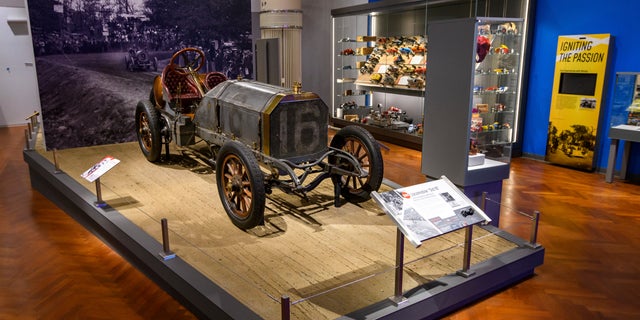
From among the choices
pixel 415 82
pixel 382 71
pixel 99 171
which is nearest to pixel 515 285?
pixel 99 171

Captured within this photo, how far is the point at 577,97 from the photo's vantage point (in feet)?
23.7

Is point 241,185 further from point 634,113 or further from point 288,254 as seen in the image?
point 634,113

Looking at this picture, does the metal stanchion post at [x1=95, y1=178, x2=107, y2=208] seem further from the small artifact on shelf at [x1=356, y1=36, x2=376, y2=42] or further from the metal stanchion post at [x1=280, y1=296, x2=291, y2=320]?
the small artifact on shelf at [x1=356, y1=36, x2=376, y2=42]

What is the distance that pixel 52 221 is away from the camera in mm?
5316

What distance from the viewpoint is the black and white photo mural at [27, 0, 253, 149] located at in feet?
23.2

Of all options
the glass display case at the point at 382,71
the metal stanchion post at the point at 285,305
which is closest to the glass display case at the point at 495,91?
the metal stanchion post at the point at 285,305

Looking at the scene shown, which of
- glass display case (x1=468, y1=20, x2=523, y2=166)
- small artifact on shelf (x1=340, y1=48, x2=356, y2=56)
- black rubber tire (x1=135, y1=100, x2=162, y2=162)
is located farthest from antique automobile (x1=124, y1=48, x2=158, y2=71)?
glass display case (x1=468, y1=20, x2=523, y2=166)

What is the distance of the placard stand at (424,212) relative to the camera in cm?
292

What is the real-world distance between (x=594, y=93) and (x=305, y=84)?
7019 millimetres

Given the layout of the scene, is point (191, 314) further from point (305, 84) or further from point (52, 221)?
point (305, 84)

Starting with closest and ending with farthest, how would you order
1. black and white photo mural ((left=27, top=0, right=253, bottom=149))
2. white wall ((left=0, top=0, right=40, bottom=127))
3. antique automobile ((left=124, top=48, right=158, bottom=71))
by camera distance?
black and white photo mural ((left=27, top=0, right=253, bottom=149)) → antique automobile ((left=124, top=48, right=158, bottom=71)) → white wall ((left=0, top=0, right=40, bottom=127))

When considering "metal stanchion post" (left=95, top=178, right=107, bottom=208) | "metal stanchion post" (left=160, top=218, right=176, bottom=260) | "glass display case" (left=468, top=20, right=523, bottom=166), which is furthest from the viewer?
"metal stanchion post" (left=95, top=178, right=107, bottom=208)

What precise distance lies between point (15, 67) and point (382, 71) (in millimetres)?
8041

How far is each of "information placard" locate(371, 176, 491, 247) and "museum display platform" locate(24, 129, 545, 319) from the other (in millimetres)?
280
